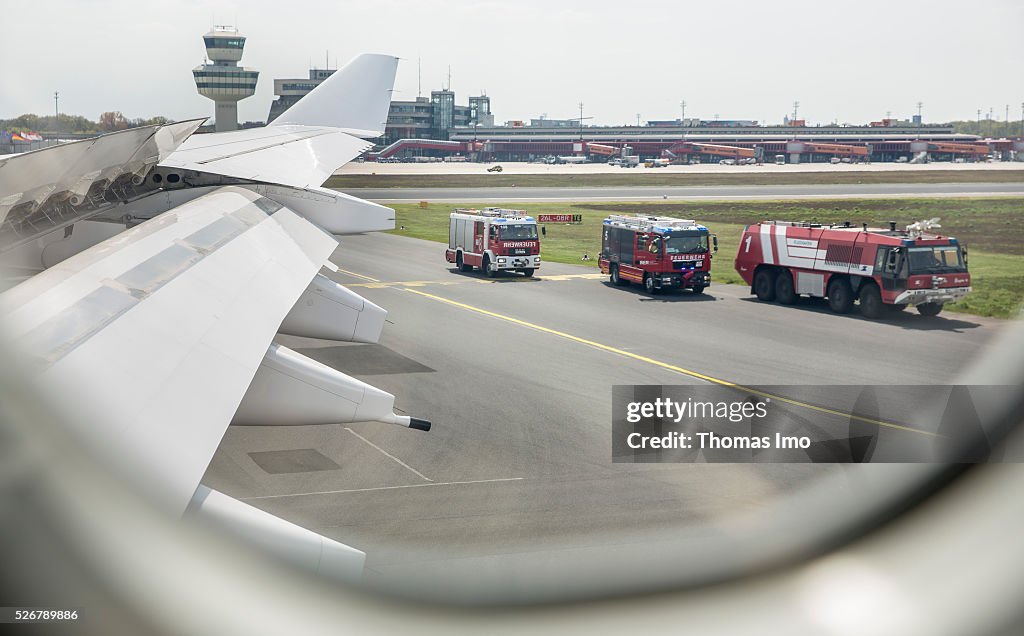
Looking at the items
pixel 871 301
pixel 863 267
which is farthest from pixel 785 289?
pixel 871 301

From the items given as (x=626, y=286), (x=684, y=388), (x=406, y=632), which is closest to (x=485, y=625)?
(x=406, y=632)

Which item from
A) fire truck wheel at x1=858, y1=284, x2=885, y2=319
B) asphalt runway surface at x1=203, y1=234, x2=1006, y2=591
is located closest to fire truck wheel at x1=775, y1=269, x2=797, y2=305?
asphalt runway surface at x1=203, y1=234, x2=1006, y2=591

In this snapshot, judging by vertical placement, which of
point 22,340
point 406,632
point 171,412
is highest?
point 22,340

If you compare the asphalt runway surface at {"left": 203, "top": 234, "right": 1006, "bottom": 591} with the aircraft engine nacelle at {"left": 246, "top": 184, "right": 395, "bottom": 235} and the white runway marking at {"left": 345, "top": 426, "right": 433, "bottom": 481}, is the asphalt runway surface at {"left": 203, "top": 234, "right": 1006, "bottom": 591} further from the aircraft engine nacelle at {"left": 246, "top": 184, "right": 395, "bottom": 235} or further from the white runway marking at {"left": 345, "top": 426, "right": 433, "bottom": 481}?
the aircraft engine nacelle at {"left": 246, "top": 184, "right": 395, "bottom": 235}

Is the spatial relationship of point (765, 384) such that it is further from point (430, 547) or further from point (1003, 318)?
point (1003, 318)

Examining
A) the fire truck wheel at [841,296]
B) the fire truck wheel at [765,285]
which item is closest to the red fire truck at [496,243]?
the fire truck wheel at [765,285]

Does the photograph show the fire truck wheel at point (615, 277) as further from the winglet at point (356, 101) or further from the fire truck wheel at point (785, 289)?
the winglet at point (356, 101)
